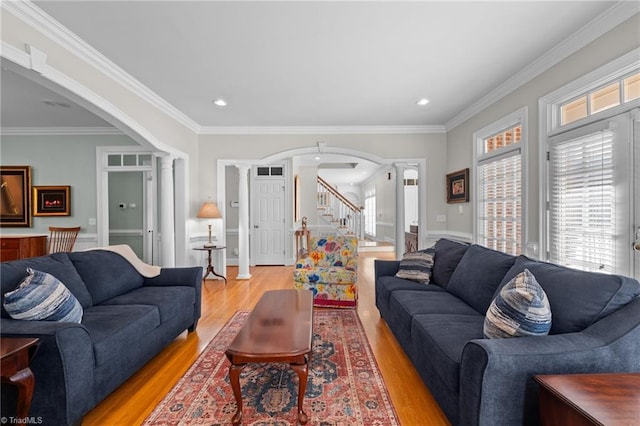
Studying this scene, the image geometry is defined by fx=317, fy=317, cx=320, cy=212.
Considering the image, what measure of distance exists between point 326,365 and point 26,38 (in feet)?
11.6

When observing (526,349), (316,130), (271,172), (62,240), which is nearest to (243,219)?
(271,172)

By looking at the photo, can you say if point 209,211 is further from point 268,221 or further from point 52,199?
point 52,199

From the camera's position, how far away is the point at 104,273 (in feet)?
9.40

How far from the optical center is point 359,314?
3.93m

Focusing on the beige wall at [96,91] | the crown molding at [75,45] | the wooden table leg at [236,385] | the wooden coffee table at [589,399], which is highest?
the crown molding at [75,45]

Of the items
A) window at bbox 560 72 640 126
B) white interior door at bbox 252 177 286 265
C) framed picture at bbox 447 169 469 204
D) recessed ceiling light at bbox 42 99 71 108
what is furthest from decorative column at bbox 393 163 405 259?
recessed ceiling light at bbox 42 99 71 108

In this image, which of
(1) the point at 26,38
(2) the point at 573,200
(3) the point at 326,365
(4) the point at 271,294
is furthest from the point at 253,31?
(2) the point at 573,200

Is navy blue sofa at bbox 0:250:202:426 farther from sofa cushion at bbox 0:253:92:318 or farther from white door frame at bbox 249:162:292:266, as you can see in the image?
white door frame at bbox 249:162:292:266

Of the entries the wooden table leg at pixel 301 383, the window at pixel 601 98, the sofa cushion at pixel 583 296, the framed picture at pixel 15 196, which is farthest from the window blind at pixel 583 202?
the framed picture at pixel 15 196

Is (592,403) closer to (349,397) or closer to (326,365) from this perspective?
(349,397)

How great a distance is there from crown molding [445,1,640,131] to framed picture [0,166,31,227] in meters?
7.69

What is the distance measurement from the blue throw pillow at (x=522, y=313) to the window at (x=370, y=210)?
458 inches

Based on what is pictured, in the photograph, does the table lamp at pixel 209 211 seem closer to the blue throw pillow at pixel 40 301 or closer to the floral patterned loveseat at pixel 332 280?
the floral patterned loveseat at pixel 332 280

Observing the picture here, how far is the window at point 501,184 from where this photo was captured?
3.86 metres
